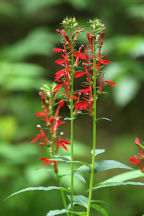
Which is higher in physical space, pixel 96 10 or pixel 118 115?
pixel 96 10

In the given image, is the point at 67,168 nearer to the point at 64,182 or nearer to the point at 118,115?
the point at 64,182

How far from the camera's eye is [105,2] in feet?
12.7

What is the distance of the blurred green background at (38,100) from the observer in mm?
1903

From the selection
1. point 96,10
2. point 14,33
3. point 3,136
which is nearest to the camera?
point 3,136

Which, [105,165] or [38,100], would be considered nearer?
[105,165]

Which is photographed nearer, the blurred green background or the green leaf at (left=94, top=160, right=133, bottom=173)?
A: the green leaf at (left=94, top=160, right=133, bottom=173)

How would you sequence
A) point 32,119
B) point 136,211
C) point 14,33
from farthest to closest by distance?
point 14,33 → point 32,119 → point 136,211

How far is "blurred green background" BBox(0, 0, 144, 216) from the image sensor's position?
190 centimetres

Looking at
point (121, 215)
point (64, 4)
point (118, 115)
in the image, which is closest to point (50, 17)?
point (64, 4)

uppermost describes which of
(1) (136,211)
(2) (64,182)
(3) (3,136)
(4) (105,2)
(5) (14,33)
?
(4) (105,2)

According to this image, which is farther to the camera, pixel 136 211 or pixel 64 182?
pixel 136 211

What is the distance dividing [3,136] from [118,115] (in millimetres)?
2256

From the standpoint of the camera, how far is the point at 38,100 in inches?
121

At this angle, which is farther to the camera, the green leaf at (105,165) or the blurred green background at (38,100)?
the blurred green background at (38,100)
